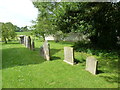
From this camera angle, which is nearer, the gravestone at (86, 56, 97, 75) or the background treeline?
the gravestone at (86, 56, 97, 75)

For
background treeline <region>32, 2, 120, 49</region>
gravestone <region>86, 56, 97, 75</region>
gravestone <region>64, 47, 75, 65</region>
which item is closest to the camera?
gravestone <region>86, 56, 97, 75</region>

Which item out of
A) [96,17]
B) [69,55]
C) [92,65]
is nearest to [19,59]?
[69,55]

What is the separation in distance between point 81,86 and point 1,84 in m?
3.07

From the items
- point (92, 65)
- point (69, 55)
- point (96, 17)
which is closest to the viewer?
point (92, 65)

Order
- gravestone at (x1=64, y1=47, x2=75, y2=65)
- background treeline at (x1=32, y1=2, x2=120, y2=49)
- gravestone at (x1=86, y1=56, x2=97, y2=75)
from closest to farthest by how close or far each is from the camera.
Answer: gravestone at (x1=86, y1=56, x2=97, y2=75) → gravestone at (x1=64, y1=47, x2=75, y2=65) → background treeline at (x1=32, y1=2, x2=120, y2=49)

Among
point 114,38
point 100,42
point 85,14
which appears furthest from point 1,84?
point 114,38

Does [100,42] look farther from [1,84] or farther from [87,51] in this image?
[1,84]

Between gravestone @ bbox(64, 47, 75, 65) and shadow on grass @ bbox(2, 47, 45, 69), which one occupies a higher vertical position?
gravestone @ bbox(64, 47, 75, 65)

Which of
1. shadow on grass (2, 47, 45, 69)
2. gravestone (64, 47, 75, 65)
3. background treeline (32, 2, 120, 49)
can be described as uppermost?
background treeline (32, 2, 120, 49)

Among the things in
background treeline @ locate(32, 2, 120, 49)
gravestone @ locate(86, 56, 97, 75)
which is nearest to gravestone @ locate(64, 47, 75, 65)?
gravestone @ locate(86, 56, 97, 75)

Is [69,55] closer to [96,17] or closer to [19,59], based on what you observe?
[19,59]

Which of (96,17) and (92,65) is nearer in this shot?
(92,65)

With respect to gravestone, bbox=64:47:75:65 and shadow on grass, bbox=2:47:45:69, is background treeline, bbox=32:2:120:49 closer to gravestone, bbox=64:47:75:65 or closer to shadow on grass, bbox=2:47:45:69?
gravestone, bbox=64:47:75:65

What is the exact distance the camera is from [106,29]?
418 inches
